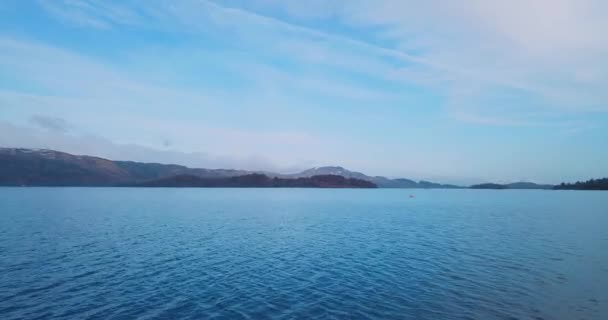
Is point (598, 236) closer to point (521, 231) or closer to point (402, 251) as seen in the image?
point (521, 231)

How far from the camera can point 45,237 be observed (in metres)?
45.5

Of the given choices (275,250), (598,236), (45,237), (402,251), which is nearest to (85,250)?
(45,237)

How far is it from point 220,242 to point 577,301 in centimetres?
3286

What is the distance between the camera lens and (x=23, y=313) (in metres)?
20.0

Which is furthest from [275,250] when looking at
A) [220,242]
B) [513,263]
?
[513,263]

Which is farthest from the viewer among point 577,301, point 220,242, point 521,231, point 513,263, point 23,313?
point 521,231

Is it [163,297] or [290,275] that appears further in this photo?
[290,275]

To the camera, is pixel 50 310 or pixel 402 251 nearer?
pixel 50 310

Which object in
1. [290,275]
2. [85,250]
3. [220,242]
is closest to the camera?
[290,275]

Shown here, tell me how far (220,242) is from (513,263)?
28.9m

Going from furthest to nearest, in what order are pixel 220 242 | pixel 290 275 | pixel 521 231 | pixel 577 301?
pixel 521 231
pixel 220 242
pixel 290 275
pixel 577 301

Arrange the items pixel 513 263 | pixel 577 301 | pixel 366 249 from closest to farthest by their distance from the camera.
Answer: pixel 577 301
pixel 513 263
pixel 366 249

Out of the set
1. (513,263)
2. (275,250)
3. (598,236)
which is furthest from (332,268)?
(598,236)

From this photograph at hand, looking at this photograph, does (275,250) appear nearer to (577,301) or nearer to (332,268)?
(332,268)
